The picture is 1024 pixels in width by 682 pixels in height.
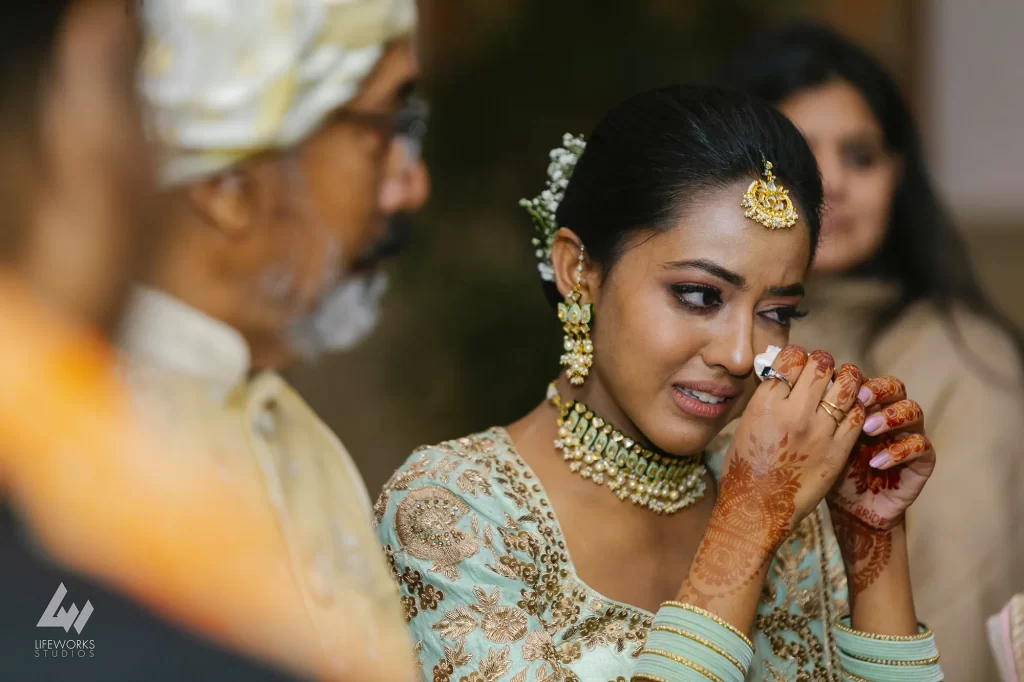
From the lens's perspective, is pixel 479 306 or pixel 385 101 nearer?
pixel 385 101

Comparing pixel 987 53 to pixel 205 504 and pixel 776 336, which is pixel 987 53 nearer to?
pixel 776 336

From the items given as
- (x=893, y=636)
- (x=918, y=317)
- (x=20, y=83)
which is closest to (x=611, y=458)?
(x=893, y=636)

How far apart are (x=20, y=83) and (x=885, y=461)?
3.92ft

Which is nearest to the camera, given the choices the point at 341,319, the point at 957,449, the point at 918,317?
the point at 341,319

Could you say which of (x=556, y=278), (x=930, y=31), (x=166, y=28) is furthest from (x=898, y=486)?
(x=930, y=31)

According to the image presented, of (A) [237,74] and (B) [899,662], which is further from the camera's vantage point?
(B) [899,662]

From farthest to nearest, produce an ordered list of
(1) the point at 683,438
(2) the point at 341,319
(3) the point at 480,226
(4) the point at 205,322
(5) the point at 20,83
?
(3) the point at 480,226 → (2) the point at 341,319 → (1) the point at 683,438 → (4) the point at 205,322 → (5) the point at 20,83

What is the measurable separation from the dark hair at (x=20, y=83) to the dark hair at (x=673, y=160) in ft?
2.40

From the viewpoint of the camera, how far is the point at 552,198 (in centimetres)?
176

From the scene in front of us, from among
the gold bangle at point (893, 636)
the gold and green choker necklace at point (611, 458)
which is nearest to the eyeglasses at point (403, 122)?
the gold and green choker necklace at point (611, 458)

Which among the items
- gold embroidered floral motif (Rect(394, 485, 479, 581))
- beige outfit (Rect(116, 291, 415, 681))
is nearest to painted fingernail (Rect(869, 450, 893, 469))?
gold embroidered floral motif (Rect(394, 485, 479, 581))

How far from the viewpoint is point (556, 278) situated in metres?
1.69

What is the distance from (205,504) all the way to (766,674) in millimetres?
843

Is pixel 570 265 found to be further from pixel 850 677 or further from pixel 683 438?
pixel 850 677
